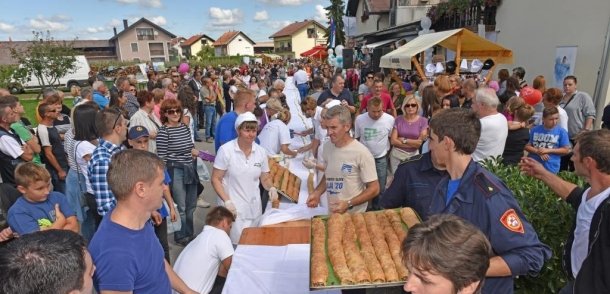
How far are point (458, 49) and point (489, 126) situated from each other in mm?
4619

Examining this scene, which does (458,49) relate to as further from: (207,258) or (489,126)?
(207,258)

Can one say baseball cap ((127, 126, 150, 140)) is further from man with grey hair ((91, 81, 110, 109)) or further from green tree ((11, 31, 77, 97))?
green tree ((11, 31, 77, 97))

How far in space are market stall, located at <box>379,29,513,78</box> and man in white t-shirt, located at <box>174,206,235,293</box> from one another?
246 inches

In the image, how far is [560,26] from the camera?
339 inches

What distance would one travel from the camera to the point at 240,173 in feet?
12.3

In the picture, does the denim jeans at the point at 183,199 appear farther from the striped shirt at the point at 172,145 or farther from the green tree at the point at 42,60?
the green tree at the point at 42,60

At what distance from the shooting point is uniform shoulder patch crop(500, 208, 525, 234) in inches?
68.7

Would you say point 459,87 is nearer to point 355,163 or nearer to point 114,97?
point 355,163

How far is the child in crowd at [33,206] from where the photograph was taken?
9.95ft

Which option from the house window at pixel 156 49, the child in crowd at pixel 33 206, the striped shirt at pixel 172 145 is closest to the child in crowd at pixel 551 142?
the striped shirt at pixel 172 145

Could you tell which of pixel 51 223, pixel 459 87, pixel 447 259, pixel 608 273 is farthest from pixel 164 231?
pixel 459 87

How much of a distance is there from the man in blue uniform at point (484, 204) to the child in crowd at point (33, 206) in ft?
10.1

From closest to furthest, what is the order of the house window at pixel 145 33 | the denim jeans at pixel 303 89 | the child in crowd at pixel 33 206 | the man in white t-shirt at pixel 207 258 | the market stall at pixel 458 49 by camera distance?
the man in white t-shirt at pixel 207 258 → the child in crowd at pixel 33 206 → the market stall at pixel 458 49 → the denim jeans at pixel 303 89 → the house window at pixel 145 33

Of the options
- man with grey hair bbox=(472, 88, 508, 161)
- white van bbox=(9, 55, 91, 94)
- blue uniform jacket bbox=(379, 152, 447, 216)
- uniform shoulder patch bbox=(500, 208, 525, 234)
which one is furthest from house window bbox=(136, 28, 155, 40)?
uniform shoulder patch bbox=(500, 208, 525, 234)
